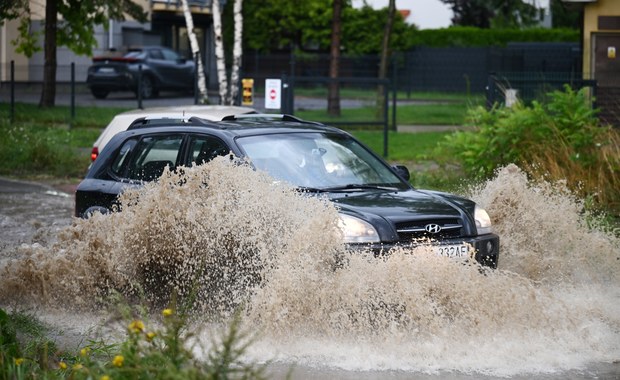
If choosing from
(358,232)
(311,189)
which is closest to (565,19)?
(311,189)

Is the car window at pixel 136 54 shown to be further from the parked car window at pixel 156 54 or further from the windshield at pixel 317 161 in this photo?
the windshield at pixel 317 161

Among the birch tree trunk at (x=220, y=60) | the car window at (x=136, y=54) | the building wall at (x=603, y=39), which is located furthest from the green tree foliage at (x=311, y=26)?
the building wall at (x=603, y=39)

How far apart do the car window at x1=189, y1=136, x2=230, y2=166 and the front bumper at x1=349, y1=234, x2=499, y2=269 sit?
1847 mm

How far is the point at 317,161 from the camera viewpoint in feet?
32.6

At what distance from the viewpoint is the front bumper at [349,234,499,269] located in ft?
27.9

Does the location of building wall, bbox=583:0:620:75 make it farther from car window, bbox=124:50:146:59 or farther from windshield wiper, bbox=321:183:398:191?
windshield wiper, bbox=321:183:398:191

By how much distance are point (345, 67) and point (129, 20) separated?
12.0m

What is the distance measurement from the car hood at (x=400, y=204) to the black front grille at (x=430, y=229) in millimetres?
39

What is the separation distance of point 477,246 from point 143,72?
28.6m

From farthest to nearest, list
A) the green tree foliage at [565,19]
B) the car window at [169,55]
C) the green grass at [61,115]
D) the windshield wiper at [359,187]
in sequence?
the green tree foliage at [565,19]
the car window at [169,55]
the green grass at [61,115]
the windshield wiper at [359,187]

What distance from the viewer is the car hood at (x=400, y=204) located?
28.9ft

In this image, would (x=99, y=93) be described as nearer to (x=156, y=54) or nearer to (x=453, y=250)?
(x=156, y=54)

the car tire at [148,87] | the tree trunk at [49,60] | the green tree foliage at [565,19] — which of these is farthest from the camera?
the green tree foliage at [565,19]

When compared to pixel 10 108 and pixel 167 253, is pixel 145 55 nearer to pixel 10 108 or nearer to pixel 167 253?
pixel 10 108
